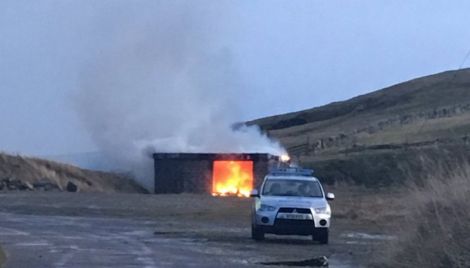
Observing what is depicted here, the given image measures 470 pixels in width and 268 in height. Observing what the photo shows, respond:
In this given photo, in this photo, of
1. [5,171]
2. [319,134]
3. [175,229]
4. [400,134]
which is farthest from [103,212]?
[319,134]

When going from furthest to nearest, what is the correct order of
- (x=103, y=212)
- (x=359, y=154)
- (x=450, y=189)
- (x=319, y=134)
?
(x=319, y=134) → (x=359, y=154) → (x=103, y=212) → (x=450, y=189)

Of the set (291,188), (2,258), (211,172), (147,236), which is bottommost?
(2,258)

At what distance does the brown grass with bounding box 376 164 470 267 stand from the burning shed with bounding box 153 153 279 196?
43.1 meters

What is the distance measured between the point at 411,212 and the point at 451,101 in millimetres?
104242

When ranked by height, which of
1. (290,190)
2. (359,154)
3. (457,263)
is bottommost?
(457,263)

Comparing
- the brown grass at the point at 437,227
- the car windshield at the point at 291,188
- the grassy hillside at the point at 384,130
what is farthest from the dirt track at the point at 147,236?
the grassy hillside at the point at 384,130

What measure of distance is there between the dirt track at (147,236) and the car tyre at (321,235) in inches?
8.5

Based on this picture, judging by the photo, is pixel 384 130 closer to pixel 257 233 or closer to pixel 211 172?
pixel 211 172

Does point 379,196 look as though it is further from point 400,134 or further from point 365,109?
point 365,109

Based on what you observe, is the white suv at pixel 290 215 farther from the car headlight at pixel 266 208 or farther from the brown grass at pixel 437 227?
the brown grass at pixel 437 227

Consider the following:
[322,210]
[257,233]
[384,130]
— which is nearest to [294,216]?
[322,210]

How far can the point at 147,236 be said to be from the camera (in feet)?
108

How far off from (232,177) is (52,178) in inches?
418

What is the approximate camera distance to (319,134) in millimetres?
115000
